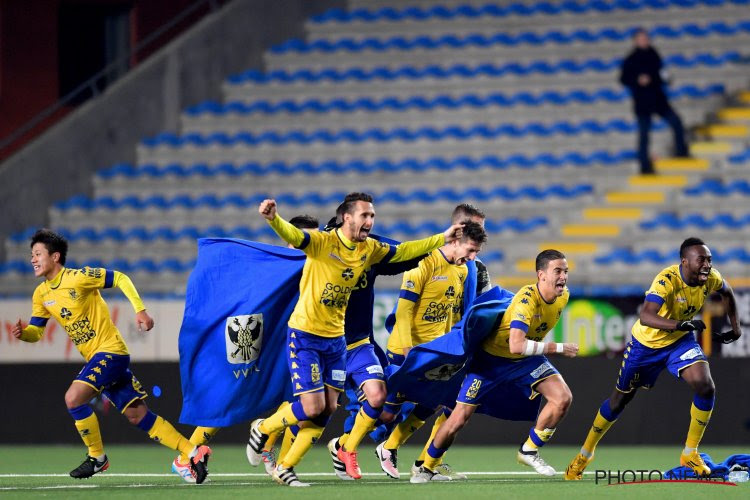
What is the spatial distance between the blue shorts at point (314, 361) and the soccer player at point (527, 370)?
935 millimetres

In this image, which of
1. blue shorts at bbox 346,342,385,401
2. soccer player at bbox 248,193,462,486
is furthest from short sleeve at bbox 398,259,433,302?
soccer player at bbox 248,193,462,486

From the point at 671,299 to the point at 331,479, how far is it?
117 inches

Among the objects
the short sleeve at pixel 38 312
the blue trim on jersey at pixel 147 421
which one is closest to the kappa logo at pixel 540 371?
the blue trim on jersey at pixel 147 421

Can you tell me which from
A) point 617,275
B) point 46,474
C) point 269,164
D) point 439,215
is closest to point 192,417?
point 46,474

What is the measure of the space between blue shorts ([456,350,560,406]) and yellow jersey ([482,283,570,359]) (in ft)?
0.23

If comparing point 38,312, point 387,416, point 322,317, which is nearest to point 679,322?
point 387,416

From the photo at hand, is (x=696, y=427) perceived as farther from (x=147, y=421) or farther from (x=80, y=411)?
(x=80, y=411)

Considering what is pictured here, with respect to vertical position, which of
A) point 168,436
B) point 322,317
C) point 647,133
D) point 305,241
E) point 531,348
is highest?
point 647,133

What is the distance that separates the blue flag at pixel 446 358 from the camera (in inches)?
400

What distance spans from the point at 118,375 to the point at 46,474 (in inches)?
55.1

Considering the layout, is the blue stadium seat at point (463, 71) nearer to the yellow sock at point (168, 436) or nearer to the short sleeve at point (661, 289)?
the short sleeve at point (661, 289)

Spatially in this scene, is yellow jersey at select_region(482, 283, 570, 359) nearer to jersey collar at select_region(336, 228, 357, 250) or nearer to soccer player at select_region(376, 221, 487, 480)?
soccer player at select_region(376, 221, 487, 480)

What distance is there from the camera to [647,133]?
18953 millimetres

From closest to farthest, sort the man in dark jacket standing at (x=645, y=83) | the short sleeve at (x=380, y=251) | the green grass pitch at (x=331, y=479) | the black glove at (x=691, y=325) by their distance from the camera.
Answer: the green grass pitch at (x=331, y=479), the black glove at (x=691, y=325), the short sleeve at (x=380, y=251), the man in dark jacket standing at (x=645, y=83)
